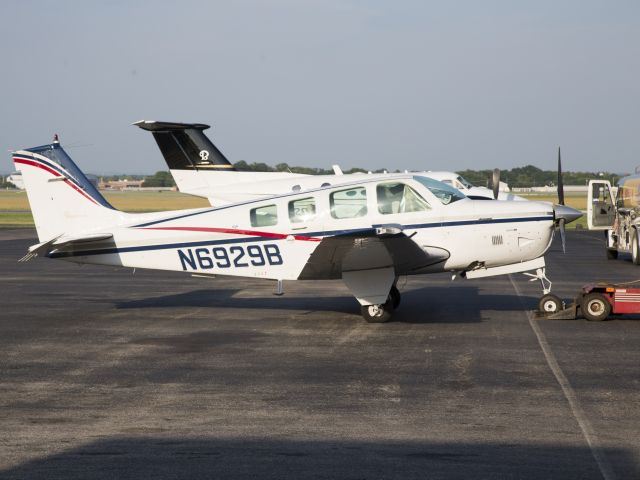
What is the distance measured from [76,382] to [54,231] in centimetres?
592

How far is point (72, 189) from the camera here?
49.7 feet

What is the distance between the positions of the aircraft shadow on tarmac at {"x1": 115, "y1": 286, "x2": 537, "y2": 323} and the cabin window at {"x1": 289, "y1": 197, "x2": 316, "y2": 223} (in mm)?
2095

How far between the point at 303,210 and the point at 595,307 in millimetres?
4838

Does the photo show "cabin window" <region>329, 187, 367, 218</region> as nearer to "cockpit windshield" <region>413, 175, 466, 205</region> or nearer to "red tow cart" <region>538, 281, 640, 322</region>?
"cockpit windshield" <region>413, 175, 466, 205</region>

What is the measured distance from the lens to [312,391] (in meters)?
9.12

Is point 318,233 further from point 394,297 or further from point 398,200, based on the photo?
point 394,297

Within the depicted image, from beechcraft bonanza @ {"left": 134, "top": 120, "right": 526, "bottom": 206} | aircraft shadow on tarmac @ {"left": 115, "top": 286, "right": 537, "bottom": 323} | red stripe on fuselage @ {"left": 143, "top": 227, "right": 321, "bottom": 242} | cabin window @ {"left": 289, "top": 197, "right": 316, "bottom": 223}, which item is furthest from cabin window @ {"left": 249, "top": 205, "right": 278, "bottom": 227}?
beechcraft bonanza @ {"left": 134, "top": 120, "right": 526, "bottom": 206}

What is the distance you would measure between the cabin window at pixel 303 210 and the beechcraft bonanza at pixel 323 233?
16 mm

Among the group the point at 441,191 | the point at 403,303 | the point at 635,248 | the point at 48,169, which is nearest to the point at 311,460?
the point at 441,191

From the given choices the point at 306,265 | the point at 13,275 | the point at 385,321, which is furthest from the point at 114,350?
the point at 13,275

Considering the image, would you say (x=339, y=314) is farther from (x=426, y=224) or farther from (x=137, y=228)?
(x=137, y=228)

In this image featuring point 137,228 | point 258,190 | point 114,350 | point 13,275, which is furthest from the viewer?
point 258,190

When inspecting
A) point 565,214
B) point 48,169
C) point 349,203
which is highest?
point 48,169

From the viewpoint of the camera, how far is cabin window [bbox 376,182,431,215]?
46.2ft
